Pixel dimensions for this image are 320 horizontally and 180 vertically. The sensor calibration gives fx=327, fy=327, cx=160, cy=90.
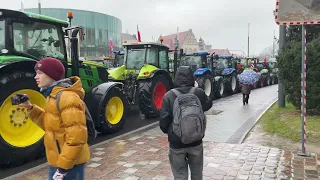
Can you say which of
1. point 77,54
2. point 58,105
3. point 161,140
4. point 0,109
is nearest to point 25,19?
point 77,54

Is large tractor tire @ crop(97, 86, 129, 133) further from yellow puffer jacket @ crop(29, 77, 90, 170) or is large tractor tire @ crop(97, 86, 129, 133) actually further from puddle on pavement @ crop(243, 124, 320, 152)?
yellow puffer jacket @ crop(29, 77, 90, 170)

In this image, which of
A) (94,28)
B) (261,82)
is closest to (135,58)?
(261,82)

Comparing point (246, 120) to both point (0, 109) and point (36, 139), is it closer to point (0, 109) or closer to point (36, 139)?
point (36, 139)

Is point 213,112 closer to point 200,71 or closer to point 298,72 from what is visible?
point 298,72

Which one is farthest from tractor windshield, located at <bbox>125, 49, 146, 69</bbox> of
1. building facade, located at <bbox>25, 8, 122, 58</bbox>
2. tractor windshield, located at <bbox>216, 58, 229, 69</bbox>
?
building facade, located at <bbox>25, 8, 122, 58</bbox>

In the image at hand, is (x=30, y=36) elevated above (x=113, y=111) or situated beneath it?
elevated above

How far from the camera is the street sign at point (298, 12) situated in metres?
5.82

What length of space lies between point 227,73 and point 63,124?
15374 mm

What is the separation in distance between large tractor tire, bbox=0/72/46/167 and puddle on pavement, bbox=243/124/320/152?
4.21m

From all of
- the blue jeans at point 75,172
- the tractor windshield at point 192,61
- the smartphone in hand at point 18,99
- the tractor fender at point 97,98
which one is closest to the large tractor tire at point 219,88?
the tractor windshield at point 192,61

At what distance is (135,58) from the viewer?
10602 millimetres

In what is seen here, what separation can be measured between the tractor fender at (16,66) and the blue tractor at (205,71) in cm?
884

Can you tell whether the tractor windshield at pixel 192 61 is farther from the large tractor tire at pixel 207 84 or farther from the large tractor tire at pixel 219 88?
the large tractor tire at pixel 219 88

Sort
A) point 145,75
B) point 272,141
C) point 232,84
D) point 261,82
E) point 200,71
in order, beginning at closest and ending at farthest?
point 272,141 → point 145,75 → point 200,71 → point 232,84 → point 261,82
